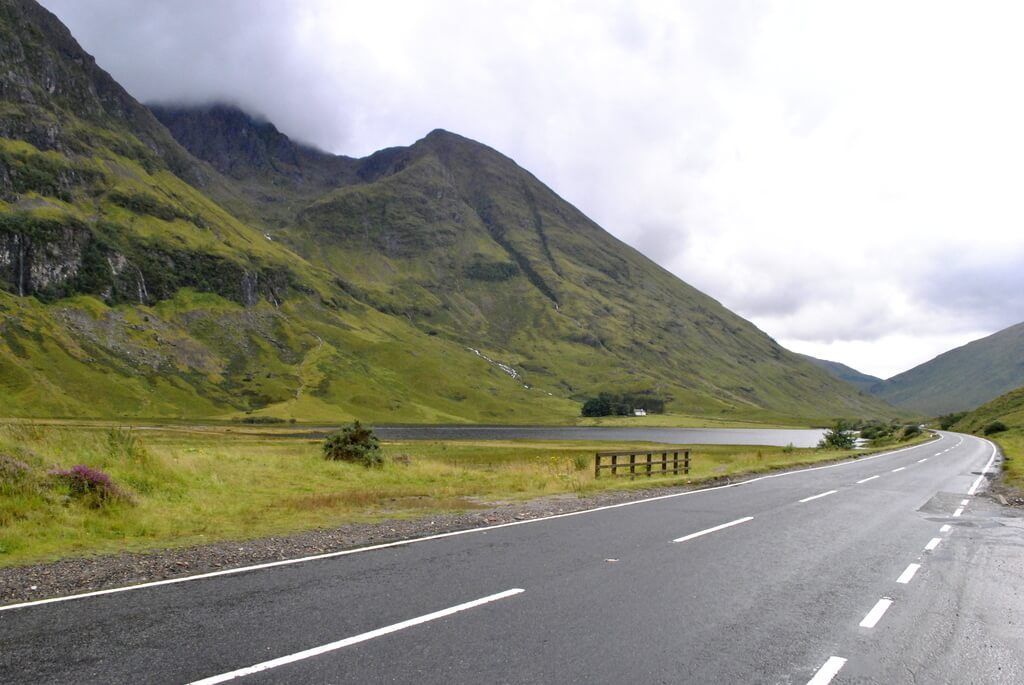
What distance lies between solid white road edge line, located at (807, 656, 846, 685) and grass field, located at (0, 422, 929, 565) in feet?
37.7

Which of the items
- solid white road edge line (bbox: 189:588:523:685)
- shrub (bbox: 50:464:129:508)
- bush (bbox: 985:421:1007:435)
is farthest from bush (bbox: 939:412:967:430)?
shrub (bbox: 50:464:129:508)

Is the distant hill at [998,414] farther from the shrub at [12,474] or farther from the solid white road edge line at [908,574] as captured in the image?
the shrub at [12,474]

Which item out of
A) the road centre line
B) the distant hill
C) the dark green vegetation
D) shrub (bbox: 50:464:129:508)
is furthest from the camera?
the distant hill

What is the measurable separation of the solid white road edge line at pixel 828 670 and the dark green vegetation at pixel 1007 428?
847 inches

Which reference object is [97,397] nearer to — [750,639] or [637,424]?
[637,424]

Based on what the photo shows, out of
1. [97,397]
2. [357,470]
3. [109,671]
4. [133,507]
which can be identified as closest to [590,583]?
[109,671]

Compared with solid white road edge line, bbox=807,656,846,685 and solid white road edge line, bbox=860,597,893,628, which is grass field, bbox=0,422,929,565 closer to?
solid white road edge line, bbox=860,597,893,628

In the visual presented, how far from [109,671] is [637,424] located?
198 m

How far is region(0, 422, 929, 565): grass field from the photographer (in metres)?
13.0

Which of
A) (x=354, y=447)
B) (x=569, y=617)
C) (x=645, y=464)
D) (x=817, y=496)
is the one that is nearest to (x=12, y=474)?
(x=569, y=617)

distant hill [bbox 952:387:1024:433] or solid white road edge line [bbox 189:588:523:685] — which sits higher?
distant hill [bbox 952:387:1024:433]

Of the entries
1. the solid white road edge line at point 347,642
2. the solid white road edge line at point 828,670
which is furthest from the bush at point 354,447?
the solid white road edge line at point 828,670

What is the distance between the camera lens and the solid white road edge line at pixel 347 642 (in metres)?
6.14

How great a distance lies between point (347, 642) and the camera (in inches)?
279
